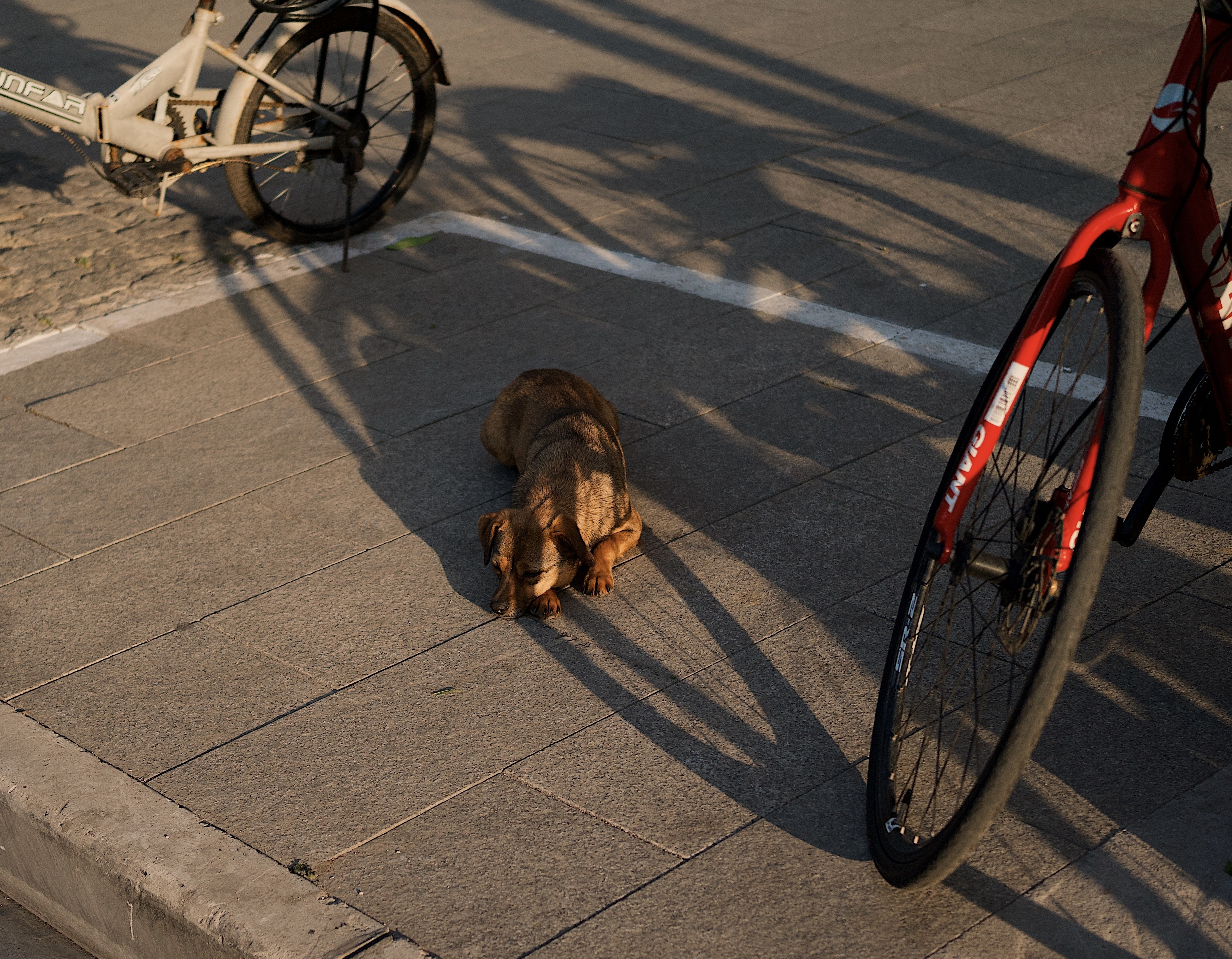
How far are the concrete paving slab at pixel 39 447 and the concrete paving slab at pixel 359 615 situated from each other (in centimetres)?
151

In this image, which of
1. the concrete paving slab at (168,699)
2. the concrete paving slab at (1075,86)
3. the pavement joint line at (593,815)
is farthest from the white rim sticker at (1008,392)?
the concrete paving slab at (1075,86)

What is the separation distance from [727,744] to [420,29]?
5622mm

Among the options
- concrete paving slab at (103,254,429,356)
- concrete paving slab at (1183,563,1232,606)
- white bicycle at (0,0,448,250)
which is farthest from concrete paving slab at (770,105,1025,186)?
concrete paving slab at (1183,563,1232,606)

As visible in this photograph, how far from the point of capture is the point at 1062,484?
3303 mm

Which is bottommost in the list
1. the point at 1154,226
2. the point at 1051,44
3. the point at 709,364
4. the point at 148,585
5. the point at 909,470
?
the point at 148,585

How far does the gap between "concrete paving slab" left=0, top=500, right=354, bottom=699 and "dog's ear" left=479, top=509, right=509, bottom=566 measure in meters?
0.61

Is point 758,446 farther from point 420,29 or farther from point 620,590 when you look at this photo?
point 420,29

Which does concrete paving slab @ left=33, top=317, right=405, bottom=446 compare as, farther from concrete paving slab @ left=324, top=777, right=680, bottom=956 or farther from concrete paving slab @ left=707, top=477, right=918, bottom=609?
concrete paving slab @ left=324, top=777, right=680, bottom=956

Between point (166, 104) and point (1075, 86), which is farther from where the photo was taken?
point (1075, 86)

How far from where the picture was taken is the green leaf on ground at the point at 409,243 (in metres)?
7.77

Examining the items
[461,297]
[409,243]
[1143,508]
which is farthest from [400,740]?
[409,243]

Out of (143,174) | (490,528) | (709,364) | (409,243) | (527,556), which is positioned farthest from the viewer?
(409,243)

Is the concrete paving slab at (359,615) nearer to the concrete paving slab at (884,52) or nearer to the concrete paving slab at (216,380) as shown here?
the concrete paving slab at (216,380)

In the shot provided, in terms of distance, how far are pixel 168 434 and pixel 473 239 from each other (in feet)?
8.68
